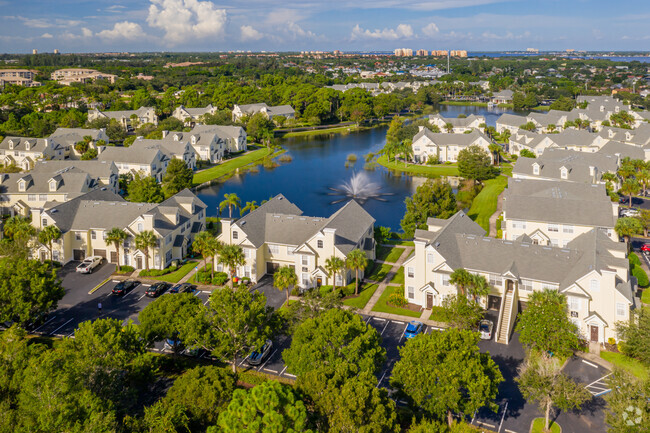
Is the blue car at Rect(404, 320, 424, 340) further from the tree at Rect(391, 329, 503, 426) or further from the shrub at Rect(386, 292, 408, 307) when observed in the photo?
the tree at Rect(391, 329, 503, 426)

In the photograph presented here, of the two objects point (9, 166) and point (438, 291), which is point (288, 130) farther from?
point (438, 291)

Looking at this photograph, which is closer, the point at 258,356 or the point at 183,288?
the point at 258,356

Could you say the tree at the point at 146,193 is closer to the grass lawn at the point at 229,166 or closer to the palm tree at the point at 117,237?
the palm tree at the point at 117,237

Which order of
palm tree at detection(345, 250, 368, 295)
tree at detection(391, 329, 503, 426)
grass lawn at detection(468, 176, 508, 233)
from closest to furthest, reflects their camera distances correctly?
tree at detection(391, 329, 503, 426), palm tree at detection(345, 250, 368, 295), grass lawn at detection(468, 176, 508, 233)

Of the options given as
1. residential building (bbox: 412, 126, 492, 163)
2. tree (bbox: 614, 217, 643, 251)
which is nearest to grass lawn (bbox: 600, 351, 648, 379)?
tree (bbox: 614, 217, 643, 251)

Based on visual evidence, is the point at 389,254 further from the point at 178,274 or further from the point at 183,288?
the point at 178,274

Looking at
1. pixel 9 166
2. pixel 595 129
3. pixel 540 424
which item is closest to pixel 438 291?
pixel 540 424

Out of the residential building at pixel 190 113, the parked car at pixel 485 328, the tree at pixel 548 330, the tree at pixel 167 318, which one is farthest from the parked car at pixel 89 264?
the residential building at pixel 190 113

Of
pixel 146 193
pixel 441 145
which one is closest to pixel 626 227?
pixel 146 193

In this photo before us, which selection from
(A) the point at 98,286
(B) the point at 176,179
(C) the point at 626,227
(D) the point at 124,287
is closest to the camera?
(D) the point at 124,287
